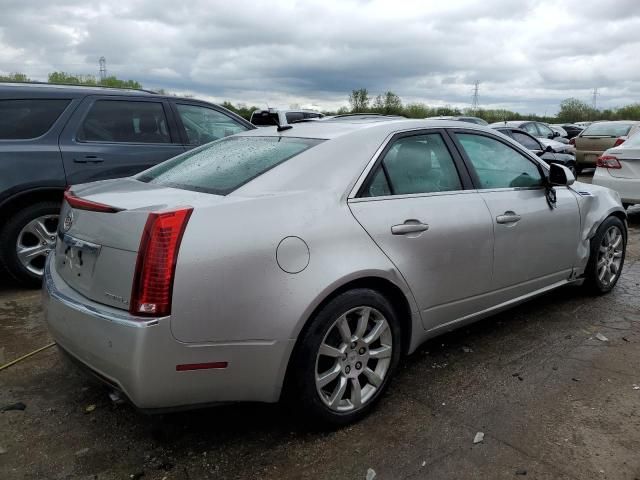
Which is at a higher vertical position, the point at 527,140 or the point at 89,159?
the point at 527,140

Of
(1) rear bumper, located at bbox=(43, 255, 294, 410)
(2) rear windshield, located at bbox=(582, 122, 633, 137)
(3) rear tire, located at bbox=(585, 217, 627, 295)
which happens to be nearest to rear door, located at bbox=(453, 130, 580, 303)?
(3) rear tire, located at bbox=(585, 217, 627, 295)

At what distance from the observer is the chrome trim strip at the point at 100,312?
2211 millimetres

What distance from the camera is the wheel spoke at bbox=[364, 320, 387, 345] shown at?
111 inches

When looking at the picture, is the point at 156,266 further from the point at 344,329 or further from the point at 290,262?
the point at 344,329

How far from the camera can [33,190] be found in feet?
15.6

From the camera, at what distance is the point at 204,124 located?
606 centimetres

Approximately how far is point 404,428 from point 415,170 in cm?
143

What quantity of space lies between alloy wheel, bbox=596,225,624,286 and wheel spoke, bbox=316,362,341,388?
2.90 m

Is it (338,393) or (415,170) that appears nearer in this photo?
(338,393)

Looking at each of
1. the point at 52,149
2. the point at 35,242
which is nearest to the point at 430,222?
the point at 52,149

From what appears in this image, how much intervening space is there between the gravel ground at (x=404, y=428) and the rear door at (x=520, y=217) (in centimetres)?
51

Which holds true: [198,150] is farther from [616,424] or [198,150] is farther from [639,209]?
[639,209]

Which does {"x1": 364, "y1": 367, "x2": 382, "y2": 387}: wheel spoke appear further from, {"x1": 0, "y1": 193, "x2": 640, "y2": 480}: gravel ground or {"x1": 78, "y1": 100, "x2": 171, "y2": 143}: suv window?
{"x1": 78, "y1": 100, "x2": 171, "y2": 143}: suv window

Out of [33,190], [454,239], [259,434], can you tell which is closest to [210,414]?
[259,434]
